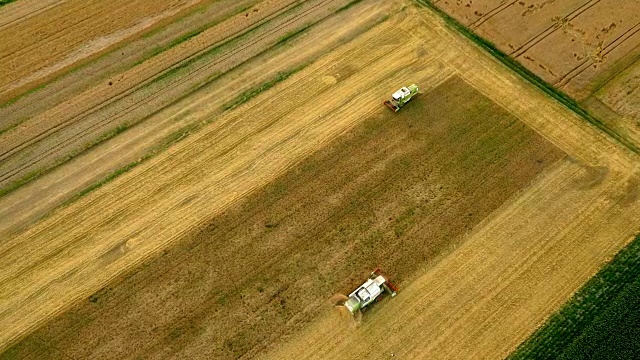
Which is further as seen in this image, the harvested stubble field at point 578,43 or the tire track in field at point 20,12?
the tire track in field at point 20,12

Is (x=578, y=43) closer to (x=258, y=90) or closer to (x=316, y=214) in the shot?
(x=258, y=90)

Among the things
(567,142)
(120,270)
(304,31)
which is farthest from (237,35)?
(567,142)

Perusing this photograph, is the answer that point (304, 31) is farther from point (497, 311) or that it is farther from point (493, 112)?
point (497, 311)

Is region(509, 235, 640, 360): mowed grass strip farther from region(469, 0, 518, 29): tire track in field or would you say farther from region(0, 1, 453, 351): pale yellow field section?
region(469, 0, 518, 29): tire track in field

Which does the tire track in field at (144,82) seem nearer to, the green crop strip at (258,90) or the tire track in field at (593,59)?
the green crop strip at (258,90)

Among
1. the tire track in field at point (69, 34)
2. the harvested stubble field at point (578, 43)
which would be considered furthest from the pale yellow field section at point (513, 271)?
the tire track in field at point (69, 34)

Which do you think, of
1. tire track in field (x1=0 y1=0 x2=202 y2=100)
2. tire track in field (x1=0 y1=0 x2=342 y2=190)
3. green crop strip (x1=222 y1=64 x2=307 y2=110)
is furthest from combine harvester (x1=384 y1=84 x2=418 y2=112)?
tire track in field (x1=0 y1=0 x2=202 y2=100)
